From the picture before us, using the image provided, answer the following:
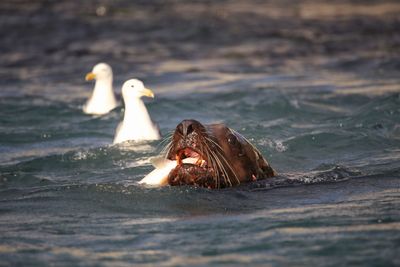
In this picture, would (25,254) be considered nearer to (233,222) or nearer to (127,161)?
(233,222)

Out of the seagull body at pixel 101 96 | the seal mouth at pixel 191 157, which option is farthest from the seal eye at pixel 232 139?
the seagull body at pixel 101 96

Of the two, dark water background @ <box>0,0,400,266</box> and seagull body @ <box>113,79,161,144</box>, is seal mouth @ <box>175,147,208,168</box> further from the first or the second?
seagull body @ <box>113,79,161,144</box>

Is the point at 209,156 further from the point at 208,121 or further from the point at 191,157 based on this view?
the point at 208,121

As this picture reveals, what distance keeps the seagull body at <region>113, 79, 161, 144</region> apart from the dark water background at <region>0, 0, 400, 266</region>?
0.99ft

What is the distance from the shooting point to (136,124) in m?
10.2

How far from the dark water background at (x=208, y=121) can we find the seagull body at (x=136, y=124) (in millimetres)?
303

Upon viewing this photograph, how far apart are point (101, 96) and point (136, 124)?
2.23 m

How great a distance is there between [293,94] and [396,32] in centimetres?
648

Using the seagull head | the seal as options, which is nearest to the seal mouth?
the seal

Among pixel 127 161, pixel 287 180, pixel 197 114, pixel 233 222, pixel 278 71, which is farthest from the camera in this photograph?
pixel 278 71

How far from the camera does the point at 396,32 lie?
722 inches

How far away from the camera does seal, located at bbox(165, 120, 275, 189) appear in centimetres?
633

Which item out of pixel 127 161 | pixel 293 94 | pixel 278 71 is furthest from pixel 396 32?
pixel 127 161

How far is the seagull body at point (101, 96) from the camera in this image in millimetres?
12102
